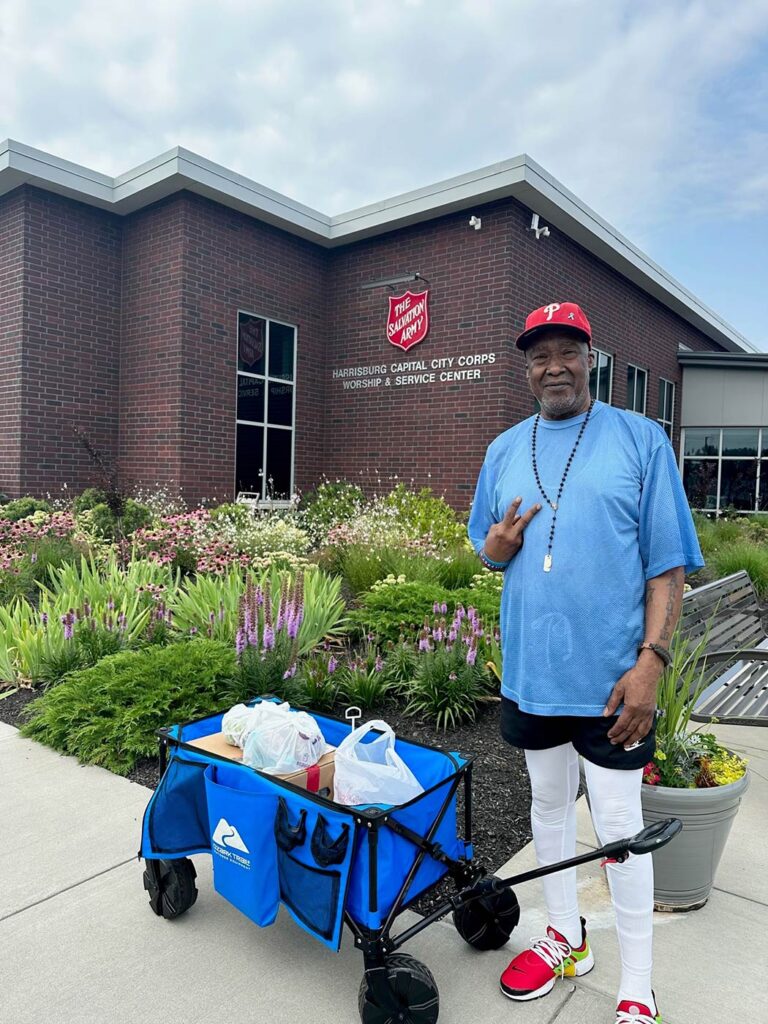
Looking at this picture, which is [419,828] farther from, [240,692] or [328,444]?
[328,444]

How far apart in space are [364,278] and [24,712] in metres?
10.1

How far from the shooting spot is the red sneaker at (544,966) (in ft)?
7.36

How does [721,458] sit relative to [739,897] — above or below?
above

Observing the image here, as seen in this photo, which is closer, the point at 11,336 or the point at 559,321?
the point at 559,321

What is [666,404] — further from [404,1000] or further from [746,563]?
[404,1000]

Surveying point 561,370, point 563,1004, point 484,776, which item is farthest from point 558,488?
point 484,776

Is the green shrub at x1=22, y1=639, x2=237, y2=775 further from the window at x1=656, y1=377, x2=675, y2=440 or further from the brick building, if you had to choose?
the window at x1=656, y1=377, x2=675, y2=440

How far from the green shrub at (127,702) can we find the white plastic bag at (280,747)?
1683 millimetres

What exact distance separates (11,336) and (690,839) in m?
11.8

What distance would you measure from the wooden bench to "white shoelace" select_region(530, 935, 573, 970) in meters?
1.36

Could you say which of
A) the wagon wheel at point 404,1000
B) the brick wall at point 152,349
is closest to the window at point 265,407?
the brick wall at point 152,349

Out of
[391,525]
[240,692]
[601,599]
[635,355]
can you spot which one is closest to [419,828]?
[601,599]

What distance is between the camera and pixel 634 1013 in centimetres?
205

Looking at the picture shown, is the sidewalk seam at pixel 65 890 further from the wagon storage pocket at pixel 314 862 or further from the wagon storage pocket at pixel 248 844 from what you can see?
the wagon storage pocket at pixel 314 862
